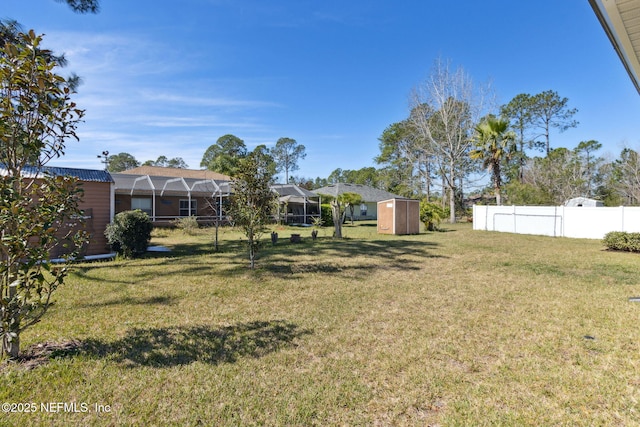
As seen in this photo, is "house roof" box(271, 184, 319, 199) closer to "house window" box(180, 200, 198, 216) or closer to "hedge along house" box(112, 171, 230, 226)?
"hedge along house" box(112, 171, 230, 226)

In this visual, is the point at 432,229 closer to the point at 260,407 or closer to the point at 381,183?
→ the point at 260,407

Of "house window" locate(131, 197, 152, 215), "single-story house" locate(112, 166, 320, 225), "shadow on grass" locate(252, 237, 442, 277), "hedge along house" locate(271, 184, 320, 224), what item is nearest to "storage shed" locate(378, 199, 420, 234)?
"shadow on grass" locate(252, 237, 442, 277)

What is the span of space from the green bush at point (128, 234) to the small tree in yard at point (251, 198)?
4691 millimetres

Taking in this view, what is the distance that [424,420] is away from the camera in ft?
8.00

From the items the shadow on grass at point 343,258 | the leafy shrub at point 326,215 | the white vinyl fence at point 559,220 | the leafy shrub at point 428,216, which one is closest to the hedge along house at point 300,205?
the leafy shrub at point 326,215

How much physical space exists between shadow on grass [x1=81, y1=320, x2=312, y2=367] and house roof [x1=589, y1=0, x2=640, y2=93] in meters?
4.60

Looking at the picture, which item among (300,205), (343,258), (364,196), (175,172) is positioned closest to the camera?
(343,258)

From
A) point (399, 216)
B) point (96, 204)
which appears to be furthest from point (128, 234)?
point (399, 216)

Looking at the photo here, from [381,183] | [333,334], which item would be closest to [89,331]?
[333,334]

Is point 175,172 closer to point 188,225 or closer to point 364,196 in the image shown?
point 188,225

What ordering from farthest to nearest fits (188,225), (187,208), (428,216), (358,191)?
(358,191), (187,208), (428,216), (188,225)

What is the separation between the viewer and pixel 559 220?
1653 cm

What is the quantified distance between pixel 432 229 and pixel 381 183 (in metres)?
27.6

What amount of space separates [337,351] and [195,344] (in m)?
1.82
